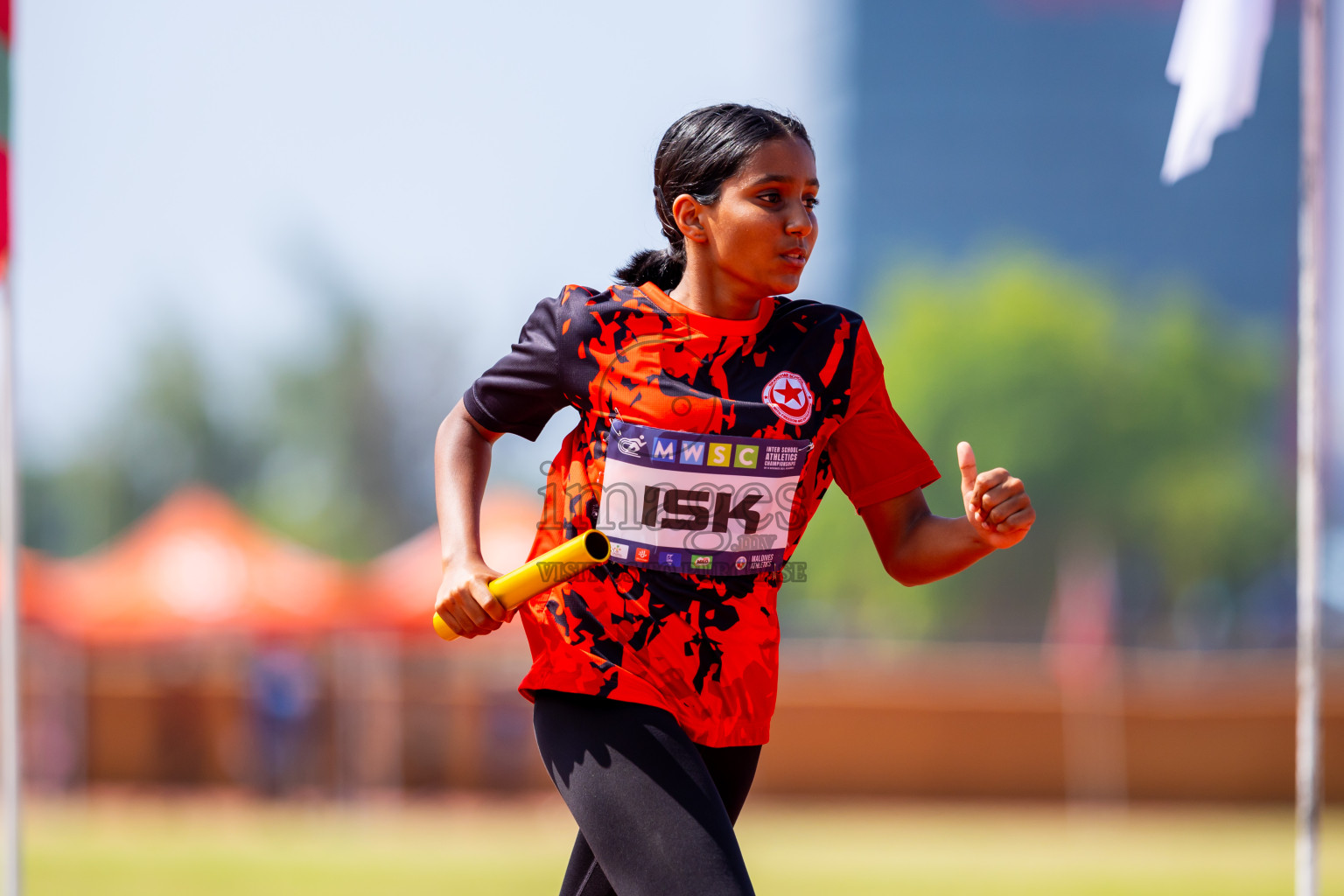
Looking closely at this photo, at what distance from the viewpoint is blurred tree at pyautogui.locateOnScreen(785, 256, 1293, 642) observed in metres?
49.7

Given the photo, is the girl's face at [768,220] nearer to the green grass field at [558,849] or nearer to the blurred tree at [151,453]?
the green grass field at [558,849]

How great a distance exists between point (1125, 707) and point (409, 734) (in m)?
10.3

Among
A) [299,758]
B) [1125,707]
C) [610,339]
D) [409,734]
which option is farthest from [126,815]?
[610,339]

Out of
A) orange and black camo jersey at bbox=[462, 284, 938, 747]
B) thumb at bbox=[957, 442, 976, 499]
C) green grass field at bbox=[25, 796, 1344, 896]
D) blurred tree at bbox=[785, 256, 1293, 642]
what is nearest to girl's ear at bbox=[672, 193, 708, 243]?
orange and black camo jersey at bbox=[462, 284, 938, 747]

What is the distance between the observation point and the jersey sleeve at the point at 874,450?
3092mm

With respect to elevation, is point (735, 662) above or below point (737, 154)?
below

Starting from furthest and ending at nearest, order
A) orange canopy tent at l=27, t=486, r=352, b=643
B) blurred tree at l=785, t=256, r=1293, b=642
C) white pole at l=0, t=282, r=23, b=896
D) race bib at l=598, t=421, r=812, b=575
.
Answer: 1. blurred tree at l=785, t=256, r=1293, b=642
2. orange canopy tent at l=27, t=486, r=352, b=643
3. white pole at l=0, t=282, r=23, b=896
4. race bib at l=598, t=421, r=812, b=575

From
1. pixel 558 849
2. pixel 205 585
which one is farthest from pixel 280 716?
pixel 558 849

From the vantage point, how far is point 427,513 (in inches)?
2643

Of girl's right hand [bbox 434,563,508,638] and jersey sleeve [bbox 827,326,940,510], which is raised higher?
jersey sleeve [bbox 827,326,940,510]

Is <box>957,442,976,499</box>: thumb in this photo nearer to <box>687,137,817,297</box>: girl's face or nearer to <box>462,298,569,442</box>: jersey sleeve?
<box>687,137,817,297</box>: girl's face

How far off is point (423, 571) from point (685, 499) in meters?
16.2

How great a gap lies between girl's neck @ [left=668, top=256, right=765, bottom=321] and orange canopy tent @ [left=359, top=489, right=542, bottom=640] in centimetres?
1374

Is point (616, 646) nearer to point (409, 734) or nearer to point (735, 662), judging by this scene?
point (735, 662)
